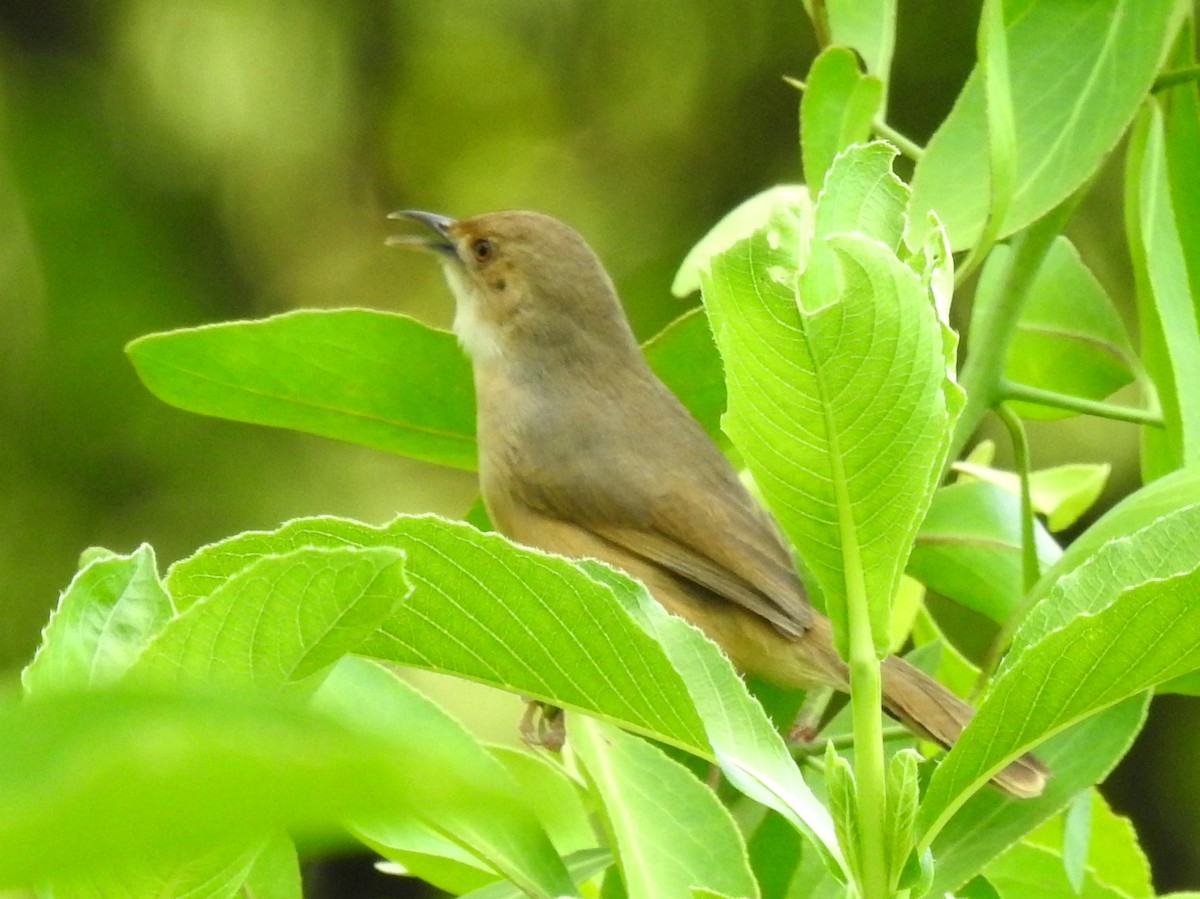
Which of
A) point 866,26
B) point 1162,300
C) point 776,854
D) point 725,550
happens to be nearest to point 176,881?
point 776,854

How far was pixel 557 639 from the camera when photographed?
1216 mm

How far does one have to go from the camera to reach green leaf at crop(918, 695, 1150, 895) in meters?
1.59

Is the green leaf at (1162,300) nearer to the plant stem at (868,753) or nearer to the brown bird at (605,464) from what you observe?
the brown bird at (605,464)

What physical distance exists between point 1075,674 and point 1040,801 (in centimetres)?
52

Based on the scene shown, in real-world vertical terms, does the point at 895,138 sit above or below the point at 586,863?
above

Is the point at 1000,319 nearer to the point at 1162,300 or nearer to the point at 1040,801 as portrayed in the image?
the point at 1162,300

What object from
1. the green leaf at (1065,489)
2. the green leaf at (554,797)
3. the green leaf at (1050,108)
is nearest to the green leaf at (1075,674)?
the green leaf at (554,797)

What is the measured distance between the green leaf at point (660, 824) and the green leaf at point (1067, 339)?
37.6 inches

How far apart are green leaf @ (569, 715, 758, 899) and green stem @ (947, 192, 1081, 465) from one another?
67 cm

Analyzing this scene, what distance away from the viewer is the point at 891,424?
3.90 ft

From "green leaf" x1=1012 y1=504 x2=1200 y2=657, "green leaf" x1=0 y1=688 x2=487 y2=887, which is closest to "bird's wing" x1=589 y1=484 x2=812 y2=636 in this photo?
"green leaf" x1=1012 y1=504 x2=1200 y2=657

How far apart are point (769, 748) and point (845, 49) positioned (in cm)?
112

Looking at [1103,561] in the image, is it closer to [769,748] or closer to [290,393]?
[769,748]

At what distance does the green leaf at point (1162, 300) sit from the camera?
2012 mm
